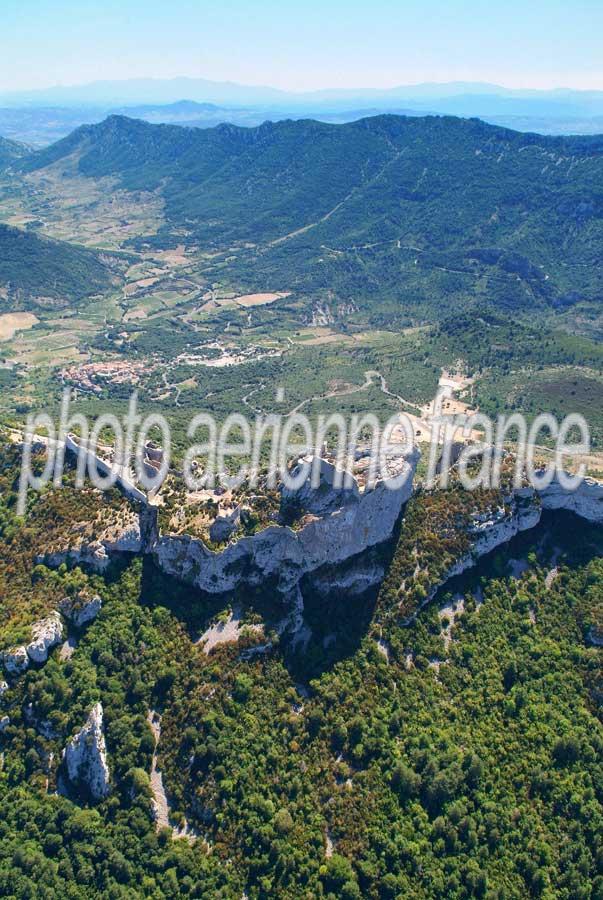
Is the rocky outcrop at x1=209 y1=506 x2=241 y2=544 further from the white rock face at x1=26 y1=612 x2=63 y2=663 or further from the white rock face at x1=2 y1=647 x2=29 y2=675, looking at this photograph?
Answer: the white rock face at x1=2 y1=647 x2=29 y2=675

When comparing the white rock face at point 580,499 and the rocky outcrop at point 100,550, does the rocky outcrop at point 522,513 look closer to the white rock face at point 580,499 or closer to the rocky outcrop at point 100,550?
the white rock face at point 580,499

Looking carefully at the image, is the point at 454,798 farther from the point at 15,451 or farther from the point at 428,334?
the point at 428,334

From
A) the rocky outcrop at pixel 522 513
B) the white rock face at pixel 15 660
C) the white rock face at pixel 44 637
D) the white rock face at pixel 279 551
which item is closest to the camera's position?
the white rock face at pixel 15 660

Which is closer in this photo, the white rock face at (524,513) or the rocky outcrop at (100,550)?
the rocky outcrop at (100,550)

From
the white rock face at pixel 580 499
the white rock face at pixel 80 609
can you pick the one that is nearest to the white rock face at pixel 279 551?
the white rock face at pixel 80 609

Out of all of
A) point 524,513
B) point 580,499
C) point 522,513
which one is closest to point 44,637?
point 522,513

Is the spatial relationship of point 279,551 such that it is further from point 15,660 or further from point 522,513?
point 522,513

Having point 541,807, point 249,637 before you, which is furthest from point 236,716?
point 541,807
